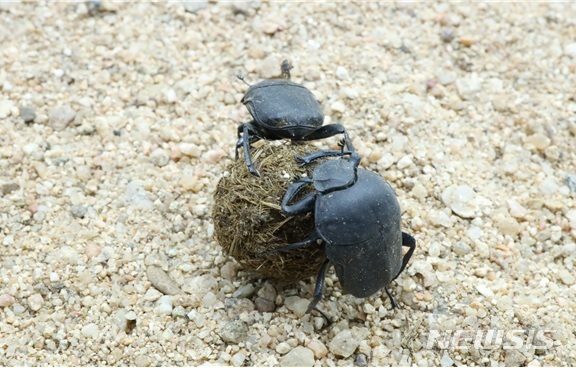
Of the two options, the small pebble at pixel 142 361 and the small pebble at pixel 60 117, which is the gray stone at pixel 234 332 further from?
the small pebble at pixel 60 117

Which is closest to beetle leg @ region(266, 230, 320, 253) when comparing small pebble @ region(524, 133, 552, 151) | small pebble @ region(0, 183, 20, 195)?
small pebble @ region(0, 183, 20, 195)

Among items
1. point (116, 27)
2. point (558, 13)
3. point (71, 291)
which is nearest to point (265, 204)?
point (71, 291)

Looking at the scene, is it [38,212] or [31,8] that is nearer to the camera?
[38,212]

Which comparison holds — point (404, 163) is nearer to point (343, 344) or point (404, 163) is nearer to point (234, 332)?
point (343, 344)

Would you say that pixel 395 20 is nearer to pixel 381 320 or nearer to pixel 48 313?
pixel 381 320

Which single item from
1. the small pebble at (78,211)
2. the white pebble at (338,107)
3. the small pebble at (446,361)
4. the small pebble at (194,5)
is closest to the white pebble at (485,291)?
the small pebble at (446,361)

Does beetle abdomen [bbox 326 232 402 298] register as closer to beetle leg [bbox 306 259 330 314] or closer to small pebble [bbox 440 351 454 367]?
beetle leg [bbox 306 259 330 314]

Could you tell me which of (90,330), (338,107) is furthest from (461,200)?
(90,330)
